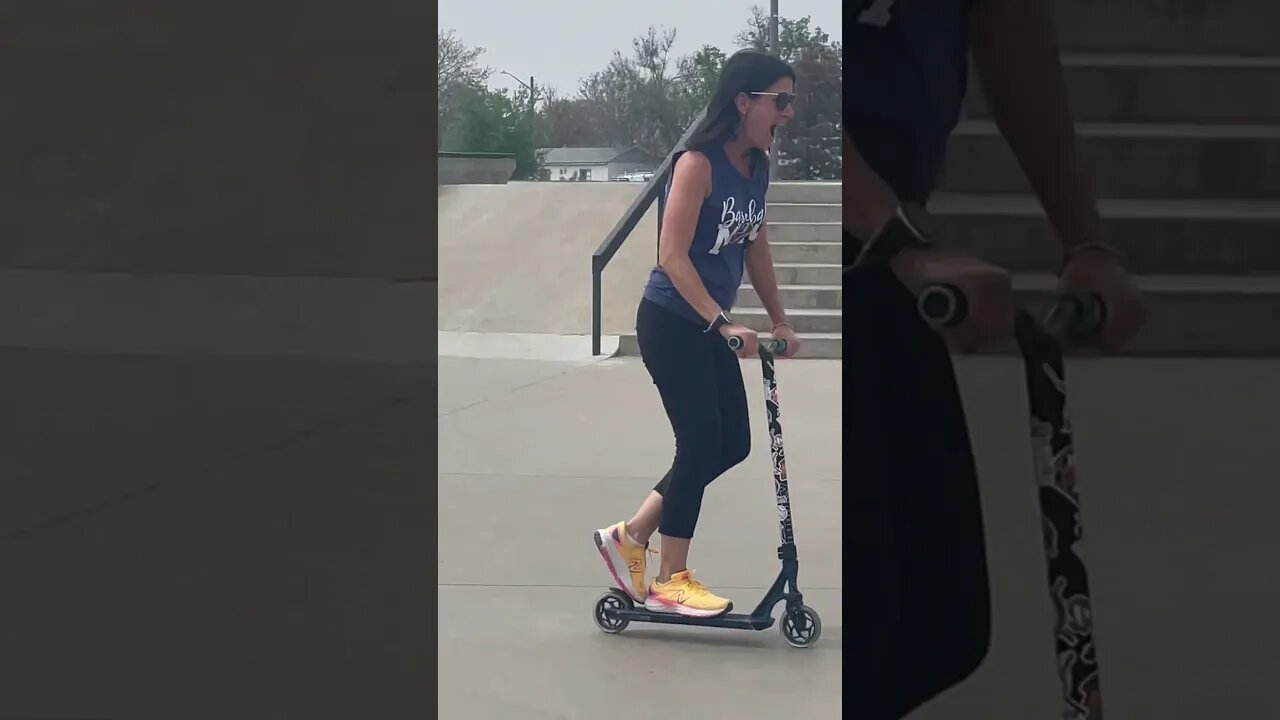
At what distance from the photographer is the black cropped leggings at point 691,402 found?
148 inches

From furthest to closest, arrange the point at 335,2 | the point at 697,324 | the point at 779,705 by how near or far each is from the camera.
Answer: the point at 335,2 → the point at 697,324 → the point at 779,705

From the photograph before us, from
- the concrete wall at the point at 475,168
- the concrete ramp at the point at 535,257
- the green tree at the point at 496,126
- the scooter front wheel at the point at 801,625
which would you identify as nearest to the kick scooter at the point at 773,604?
the scooter front wheel at the point at 801,625

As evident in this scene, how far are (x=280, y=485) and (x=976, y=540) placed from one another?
8.70 ft

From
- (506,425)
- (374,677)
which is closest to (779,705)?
(374,677)

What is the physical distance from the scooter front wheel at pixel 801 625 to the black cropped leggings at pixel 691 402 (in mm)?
360

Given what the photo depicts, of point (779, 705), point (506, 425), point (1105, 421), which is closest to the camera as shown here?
point (1105, 421)

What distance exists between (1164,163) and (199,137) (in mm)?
3319

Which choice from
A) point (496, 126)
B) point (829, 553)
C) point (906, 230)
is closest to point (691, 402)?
point (829, 553)

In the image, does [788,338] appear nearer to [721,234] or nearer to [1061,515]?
[721,234]

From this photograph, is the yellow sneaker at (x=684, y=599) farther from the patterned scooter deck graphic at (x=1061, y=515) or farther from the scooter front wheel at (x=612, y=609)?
the patterned scooter deck graphic at (x=1061, y=515)

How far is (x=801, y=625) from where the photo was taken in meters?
3.78

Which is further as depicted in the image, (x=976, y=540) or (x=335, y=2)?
(x=335, y=2)

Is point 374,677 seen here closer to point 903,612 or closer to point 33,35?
point 903,612

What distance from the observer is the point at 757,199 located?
3.80m
